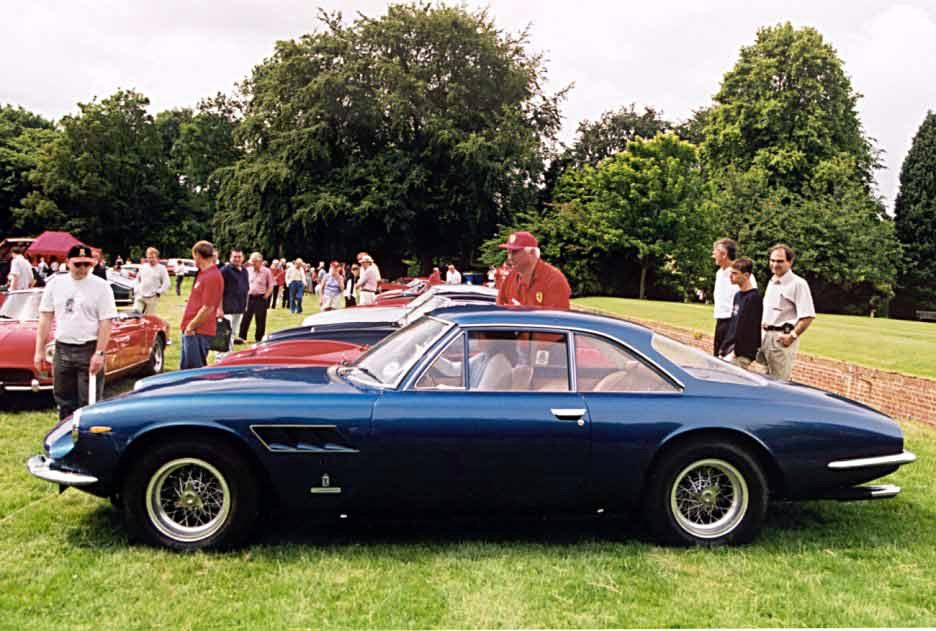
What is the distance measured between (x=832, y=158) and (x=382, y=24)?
25.4 metres

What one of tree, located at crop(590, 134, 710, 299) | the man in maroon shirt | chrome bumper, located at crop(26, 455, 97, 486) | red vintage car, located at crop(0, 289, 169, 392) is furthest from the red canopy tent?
chrome bumper, located at crop(26, 455, 97, 486)

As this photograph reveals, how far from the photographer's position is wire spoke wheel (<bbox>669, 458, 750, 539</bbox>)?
4.87 meters

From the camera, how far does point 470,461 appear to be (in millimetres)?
4625

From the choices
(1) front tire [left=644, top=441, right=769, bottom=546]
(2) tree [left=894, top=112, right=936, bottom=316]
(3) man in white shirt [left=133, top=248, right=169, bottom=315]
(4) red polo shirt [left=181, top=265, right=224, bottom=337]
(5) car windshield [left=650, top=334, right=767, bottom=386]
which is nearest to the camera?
(1) front tire [left=644, top=441, right=769, bottom=546]

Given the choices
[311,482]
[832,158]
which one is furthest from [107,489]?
[832,158]

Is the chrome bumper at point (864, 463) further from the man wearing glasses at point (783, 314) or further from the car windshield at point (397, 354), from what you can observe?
the man wearing glasses at point (783, 314)

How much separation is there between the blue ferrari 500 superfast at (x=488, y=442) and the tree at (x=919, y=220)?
44155 millimetres

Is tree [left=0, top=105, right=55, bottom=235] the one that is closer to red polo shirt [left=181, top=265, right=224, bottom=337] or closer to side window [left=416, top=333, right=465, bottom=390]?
red polo shirt [left=181, top=265, right=224, bottom=337]

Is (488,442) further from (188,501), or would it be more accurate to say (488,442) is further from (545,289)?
(545,289)

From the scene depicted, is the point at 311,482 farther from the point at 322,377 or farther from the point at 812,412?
the point at 812,412

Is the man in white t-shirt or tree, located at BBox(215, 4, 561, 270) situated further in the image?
tree, located at BBox(215, 4, 561, 270)

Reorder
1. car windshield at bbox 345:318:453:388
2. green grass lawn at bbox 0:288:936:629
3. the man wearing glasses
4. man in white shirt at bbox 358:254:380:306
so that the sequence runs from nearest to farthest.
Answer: green grass lawn at bbox 0:288:936:629 → car windshield at bbox 345:318:453:388 → the man wearing glasses → man in white shirt at bbox 358:254:380:306

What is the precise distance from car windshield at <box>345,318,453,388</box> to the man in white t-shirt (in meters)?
2.54

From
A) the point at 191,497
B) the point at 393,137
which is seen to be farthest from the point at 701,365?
the point at 393,137
